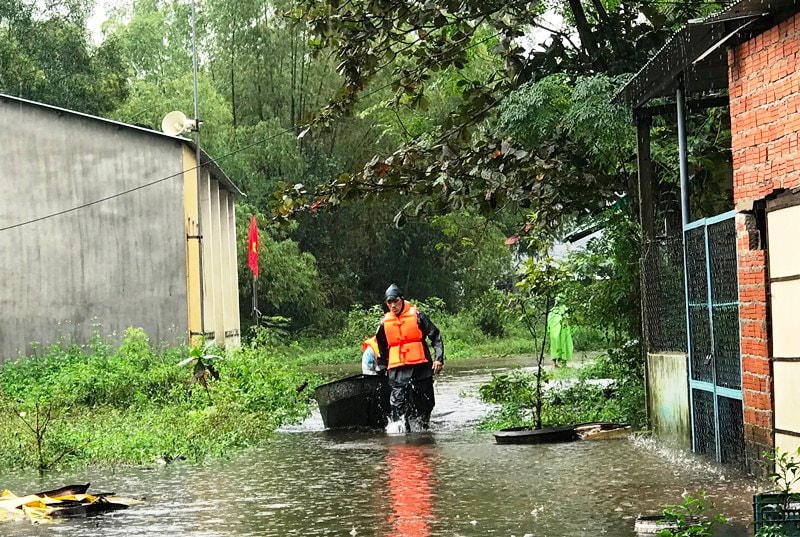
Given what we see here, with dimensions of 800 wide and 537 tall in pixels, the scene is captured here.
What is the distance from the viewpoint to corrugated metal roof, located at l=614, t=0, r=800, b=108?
34.1ft

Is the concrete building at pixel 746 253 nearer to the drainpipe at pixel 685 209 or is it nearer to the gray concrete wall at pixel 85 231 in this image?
the drainpipe at pixel 685 209

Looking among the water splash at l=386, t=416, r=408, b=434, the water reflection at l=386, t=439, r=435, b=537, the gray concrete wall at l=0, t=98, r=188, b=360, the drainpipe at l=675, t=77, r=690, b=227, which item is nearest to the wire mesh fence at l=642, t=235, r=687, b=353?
the drainpipe at l=675, t=77, r=690, b=227

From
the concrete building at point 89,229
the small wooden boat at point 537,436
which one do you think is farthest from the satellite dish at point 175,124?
the small wooden boat at point 537,436

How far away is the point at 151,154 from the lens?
25641mm

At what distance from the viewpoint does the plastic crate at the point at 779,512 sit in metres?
7.56

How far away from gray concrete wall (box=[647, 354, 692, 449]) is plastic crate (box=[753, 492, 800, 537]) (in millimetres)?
5920

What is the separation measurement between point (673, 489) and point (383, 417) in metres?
8.22

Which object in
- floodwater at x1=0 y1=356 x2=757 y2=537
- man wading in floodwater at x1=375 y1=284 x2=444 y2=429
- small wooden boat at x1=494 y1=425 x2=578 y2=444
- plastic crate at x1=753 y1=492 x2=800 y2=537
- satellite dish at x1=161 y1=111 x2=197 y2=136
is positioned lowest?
floodwater at x1=0 y1=356 x2=757 y2=537

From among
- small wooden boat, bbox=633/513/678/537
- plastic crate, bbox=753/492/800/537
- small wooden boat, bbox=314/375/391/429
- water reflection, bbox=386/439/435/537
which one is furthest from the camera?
small wooden boat, bbox=314/375/391/429

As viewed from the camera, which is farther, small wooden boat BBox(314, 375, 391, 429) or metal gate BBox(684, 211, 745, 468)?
small wooden boat BBox(314, 375, 391, 429)

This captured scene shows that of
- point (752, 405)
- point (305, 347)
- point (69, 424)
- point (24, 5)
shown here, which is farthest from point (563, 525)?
point (24, 5)

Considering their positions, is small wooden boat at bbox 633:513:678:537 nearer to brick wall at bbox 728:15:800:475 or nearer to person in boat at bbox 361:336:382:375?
brick wall at bbox 728:15:800:475

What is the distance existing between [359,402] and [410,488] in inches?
277

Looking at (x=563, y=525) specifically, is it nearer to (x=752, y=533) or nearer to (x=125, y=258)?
(x=752, y=533)
